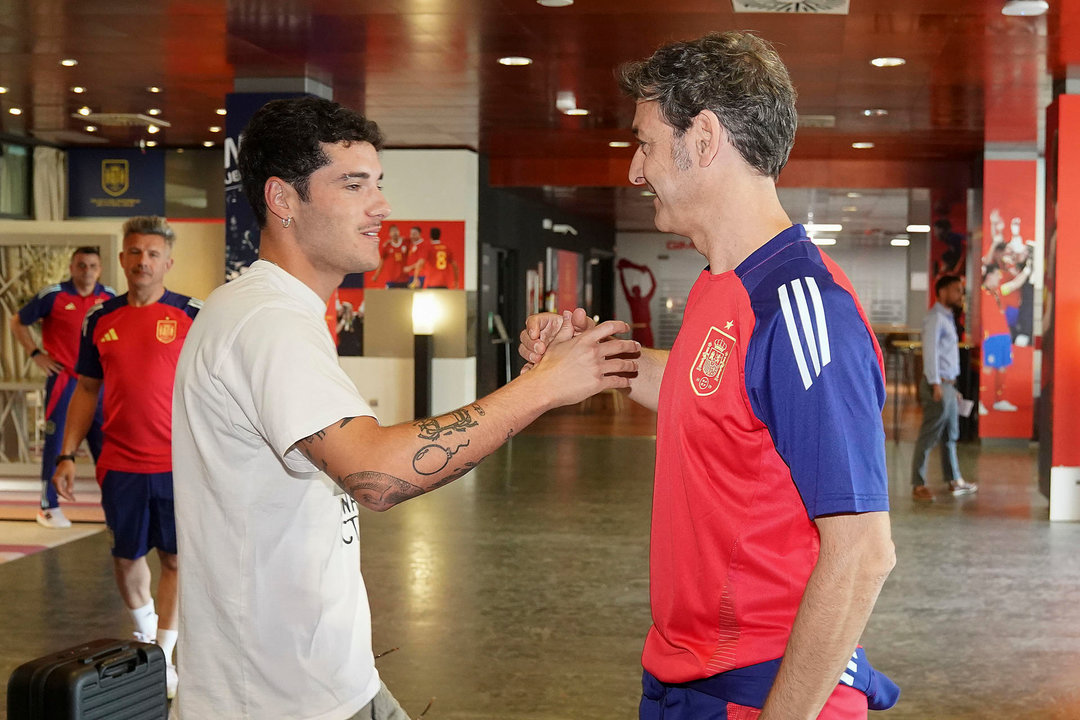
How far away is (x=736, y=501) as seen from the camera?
156cm

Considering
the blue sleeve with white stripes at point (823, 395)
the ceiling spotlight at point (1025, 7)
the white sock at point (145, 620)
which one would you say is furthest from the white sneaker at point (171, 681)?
the ceiling spotlight at point (1025, 7)

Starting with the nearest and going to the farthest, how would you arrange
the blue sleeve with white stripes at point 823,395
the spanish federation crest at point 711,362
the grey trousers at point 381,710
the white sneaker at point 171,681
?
the blue sleeve with white stripes at point 823,395, the spanish federation crest at point 711,362, the grey trousers at point 381,710, the white sneaker at point 171,681

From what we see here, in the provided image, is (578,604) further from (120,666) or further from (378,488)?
(378,488)

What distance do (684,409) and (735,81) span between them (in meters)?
0.48

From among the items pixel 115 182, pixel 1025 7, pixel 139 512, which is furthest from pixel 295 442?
pixel 115 182

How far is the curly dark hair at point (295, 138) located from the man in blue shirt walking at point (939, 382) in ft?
24.8

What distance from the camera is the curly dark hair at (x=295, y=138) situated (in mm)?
2004

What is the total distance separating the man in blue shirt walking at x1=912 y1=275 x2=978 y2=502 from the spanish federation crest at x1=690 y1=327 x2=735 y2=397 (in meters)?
7.70

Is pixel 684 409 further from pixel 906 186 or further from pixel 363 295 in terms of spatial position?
pixel 906 186

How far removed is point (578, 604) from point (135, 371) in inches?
96.8

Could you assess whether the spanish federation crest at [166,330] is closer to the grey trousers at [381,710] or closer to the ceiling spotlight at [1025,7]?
the grey trousers at [381,710]

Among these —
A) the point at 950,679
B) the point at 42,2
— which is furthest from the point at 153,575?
the point at 950,679

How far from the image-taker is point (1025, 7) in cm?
691

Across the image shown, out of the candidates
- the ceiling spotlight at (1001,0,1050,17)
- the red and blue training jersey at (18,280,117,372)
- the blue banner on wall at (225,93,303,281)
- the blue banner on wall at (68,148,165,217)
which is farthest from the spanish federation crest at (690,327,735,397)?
the blue banner on wall at (68,148,165,217)
